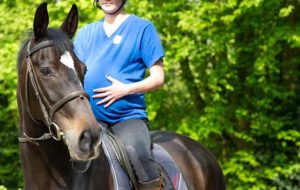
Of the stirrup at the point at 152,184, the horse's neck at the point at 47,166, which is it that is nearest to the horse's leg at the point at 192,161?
the stirrup at the point at 152,184

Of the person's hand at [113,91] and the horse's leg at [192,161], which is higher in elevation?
the person's hand at [113,91]

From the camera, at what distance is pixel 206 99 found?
1178 cm

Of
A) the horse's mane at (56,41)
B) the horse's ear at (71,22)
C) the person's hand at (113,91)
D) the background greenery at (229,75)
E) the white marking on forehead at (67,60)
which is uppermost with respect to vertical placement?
the horse's ear at (71,22)

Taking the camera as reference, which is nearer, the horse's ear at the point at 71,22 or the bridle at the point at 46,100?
the bridle at the point at 46,100

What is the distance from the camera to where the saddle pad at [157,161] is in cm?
378

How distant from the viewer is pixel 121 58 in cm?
384

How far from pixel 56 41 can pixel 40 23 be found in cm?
16

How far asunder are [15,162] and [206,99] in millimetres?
5840

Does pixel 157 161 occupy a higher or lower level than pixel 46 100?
lower

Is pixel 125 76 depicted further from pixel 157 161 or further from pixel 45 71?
pixel 157 161

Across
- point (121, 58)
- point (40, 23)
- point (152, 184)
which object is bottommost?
point (152, 184)

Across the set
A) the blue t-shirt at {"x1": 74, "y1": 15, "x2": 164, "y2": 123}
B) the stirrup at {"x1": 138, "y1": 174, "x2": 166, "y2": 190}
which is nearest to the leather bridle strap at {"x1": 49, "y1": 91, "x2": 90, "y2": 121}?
the blue t-shirt at {"x1": 74, "y1": 15, "x2": 164, "y2": 123}

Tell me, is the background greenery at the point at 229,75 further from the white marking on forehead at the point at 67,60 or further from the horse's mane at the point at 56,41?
the white marking on forehead at the point at 67,60

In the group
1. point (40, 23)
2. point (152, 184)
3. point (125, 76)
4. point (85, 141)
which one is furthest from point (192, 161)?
point (40, 23)
